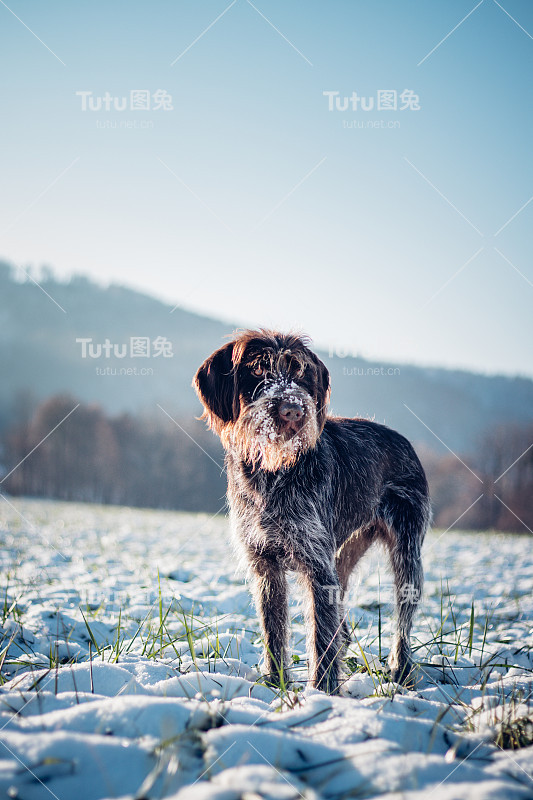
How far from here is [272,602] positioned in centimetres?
317

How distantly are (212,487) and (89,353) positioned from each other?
2158 cm

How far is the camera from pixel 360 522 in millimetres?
3631

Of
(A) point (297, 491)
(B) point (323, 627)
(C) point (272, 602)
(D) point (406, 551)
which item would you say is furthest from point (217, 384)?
(D) point (406, 551)

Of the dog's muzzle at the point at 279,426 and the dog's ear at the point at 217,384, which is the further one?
the dog's ear at the point at 217,384

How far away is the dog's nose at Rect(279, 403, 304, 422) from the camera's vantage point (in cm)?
283

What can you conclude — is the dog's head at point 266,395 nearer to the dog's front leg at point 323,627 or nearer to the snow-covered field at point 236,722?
the dog's front leg at point 323,627

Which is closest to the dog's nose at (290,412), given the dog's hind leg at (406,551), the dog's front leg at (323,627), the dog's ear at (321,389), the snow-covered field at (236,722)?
the dog's ear at (321,389)

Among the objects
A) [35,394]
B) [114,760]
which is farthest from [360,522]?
[35,394]

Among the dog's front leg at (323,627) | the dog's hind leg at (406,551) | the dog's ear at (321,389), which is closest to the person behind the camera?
the dog's front leg at (323,627)

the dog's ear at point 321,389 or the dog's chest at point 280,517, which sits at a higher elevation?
the dog's ear at point 321,389

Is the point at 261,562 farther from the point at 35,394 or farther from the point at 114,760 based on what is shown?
the point at 35,394

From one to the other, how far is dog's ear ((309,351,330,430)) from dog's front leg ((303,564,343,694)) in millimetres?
1069

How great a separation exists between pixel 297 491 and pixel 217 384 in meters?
1.03

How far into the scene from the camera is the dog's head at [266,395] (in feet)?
9.61
